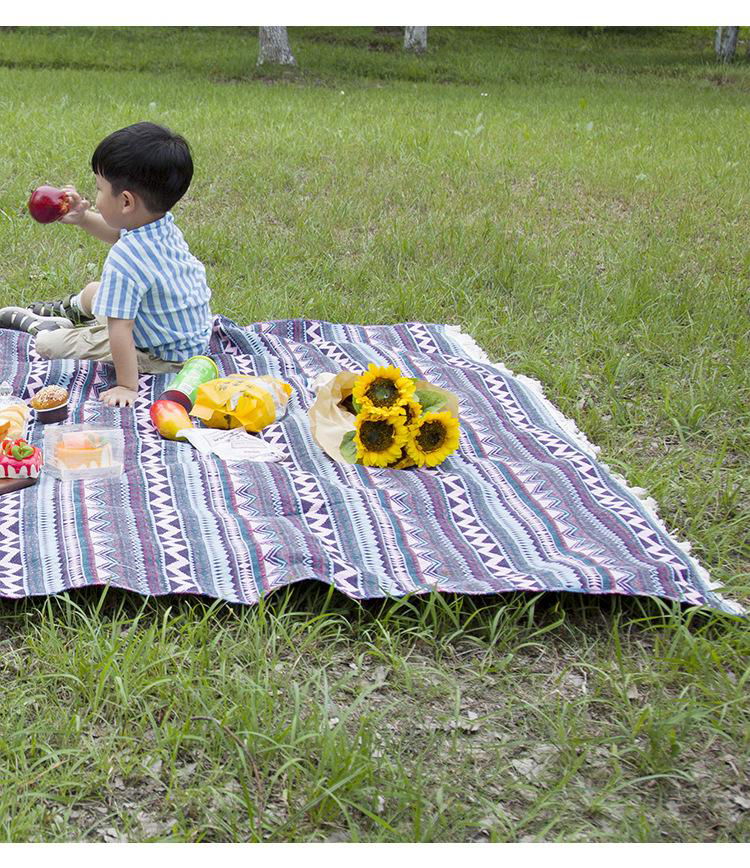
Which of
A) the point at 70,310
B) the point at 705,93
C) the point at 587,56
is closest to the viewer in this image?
the point at 70,310

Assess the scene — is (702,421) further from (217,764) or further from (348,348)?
(217,764)

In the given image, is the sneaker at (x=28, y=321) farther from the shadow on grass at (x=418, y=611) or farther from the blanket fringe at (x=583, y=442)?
the shadow on grass at (x=418, y=611)

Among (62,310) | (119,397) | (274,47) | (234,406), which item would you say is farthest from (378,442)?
(274,47)

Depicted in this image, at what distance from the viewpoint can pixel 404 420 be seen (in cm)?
320

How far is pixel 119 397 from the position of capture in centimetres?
369

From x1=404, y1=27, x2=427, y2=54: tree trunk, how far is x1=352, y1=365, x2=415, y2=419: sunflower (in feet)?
52.5

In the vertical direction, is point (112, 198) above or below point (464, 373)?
above

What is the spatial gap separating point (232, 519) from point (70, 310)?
6.60 ft

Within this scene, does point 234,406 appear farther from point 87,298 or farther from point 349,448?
point 87,298

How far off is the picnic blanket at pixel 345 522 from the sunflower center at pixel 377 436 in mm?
93

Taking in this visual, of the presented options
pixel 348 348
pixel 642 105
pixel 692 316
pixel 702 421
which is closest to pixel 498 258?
pixel 692 316

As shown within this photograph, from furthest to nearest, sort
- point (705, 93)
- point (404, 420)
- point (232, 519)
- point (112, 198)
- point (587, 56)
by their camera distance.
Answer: point (587, 56) < point (705, 93) < point (112, 198) < point (404, 420) < point (232, 519)

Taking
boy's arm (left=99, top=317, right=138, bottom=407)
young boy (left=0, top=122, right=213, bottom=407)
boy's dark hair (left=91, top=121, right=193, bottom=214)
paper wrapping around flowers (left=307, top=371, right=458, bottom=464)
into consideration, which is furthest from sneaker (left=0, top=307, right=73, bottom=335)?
paper wrapping around flowers (left=307, top=371, right=458, bottom=464)

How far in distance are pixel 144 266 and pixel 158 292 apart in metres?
0.13
